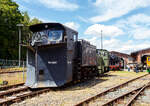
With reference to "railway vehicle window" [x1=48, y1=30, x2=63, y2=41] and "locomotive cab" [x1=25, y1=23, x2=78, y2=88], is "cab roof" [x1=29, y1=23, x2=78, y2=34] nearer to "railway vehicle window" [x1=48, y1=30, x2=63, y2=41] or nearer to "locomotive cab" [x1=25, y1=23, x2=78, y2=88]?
"locomotive cab" [x1=25, y1=23, x2=78, y2=88]

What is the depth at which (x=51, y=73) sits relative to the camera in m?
9.11

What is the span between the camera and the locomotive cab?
9055 mm

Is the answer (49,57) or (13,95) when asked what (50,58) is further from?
(13,95)

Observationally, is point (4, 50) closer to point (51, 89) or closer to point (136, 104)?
point (51, 89)

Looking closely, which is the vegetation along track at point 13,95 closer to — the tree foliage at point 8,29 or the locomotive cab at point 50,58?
the locomotive cab at point 50,58

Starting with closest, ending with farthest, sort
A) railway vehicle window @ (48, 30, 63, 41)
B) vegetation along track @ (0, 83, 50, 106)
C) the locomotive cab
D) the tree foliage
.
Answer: vegetation along track @ (0, 83, 50, 106), the locomotive cab, railway vehicle window @ (48, 30, 63, 41), the tree foliage

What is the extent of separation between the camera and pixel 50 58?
918cm

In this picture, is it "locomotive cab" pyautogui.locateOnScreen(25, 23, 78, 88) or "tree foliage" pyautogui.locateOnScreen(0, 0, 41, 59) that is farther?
"tree foliage" pyautogui.locateOnScreen(0, 0, 41, 59)

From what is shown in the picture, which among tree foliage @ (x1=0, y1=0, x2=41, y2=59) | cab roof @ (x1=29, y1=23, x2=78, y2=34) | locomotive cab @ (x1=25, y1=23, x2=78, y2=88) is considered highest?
tree foliage @ (x1=0, y1=0, x2=41, y2=59)

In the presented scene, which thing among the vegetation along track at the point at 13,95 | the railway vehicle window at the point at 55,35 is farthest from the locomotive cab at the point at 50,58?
the vegetation along track at the point at 13,95

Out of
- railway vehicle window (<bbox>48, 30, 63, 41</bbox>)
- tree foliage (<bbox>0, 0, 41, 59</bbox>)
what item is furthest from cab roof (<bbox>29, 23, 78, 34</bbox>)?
tree foliage (<bbox>0, 0, 41, 59</bbox>)

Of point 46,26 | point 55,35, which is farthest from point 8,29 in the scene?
point 55,35

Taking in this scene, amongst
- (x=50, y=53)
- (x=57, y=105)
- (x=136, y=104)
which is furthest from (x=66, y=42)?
(x=136, y=104)

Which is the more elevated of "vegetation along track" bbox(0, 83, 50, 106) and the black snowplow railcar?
the black snowplow railcar
